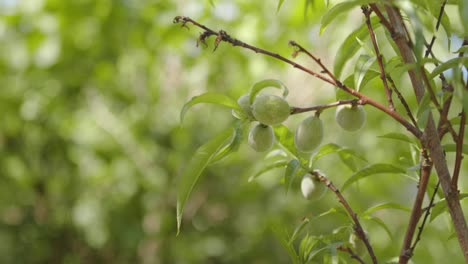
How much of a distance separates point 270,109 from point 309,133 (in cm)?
7

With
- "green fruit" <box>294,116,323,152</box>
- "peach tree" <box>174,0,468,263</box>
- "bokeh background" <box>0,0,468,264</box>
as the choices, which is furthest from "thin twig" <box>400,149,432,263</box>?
"bokeh background" <box>0,0,468,264</box>

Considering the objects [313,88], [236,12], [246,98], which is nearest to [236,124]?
[246,98]

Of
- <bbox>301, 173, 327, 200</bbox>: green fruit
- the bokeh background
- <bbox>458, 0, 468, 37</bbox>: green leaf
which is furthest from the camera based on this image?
the bokeh background

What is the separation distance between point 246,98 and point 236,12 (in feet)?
5.05

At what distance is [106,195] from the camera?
217cm

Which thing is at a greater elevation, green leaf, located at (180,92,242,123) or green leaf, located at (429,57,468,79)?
green leaf, located at (429,57,468,79)

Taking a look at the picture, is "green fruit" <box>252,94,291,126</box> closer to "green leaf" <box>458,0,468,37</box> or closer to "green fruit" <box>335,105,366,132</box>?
"green fruit" <box>335,105,366,132</box>

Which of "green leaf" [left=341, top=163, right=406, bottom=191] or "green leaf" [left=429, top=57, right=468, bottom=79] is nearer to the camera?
"green leaf" [left=429, top=57, right=468, bottom=79]

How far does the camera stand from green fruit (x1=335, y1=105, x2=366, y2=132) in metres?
0.60

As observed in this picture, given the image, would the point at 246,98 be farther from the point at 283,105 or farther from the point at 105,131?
the point at 105,131

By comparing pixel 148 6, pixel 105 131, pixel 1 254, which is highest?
pixel 148 6

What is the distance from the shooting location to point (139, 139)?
2.14 metres

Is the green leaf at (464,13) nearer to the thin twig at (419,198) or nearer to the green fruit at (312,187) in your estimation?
the thin twig at (419,198)

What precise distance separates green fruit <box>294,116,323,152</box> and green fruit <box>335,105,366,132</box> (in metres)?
0.02
